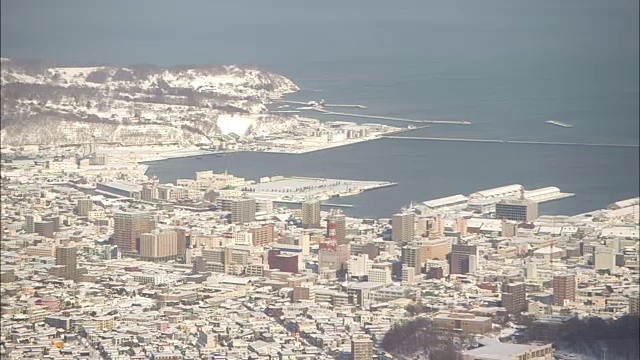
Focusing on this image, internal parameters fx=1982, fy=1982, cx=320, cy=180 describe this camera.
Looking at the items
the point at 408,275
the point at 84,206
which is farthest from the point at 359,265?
the point at 84,206

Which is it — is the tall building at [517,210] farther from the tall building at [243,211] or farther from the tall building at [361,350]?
the tall building at [361,350]

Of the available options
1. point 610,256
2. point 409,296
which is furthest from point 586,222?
point 409,296

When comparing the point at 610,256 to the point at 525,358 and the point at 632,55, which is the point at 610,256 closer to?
the point at 525,358

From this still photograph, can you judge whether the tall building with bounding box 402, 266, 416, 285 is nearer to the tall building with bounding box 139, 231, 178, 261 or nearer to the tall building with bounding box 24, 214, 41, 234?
the tall building with bounding box 139, 231, 178, 261

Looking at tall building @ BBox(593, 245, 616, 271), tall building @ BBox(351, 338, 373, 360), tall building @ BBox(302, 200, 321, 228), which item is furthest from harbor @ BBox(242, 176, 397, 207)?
tall building @ BBox(351, 338, 373, 360)

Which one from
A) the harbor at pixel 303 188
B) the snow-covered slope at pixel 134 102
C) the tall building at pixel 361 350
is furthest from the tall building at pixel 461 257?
the snow-covered slope at pixel 134 102

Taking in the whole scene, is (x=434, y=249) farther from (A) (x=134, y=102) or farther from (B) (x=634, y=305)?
(A) (x=134, y=102)
